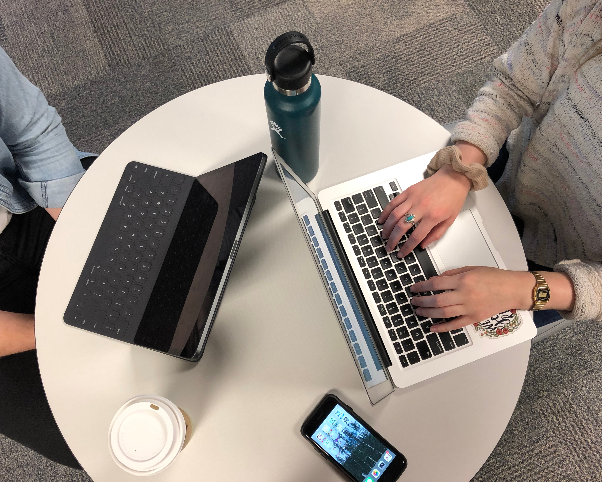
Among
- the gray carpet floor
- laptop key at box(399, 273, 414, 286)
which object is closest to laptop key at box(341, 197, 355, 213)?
laptop key at box(399, 273, 414, 286)

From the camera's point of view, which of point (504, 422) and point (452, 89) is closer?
point (504, 422)

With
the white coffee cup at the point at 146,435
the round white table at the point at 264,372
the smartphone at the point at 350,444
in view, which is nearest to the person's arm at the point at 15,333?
the round white table at the point at 264,372

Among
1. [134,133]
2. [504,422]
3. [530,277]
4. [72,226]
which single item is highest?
[134,133]

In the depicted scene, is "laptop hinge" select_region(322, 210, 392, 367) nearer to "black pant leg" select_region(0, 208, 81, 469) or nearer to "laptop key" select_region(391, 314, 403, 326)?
"laptop key" select_region(391, 314, 403, 326)

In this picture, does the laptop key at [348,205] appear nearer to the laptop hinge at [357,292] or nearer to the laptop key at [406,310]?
the laptop hinge at [357,292]

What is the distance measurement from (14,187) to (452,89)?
1313mm

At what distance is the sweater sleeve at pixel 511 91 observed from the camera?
0.67 m

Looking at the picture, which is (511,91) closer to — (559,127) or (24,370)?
(559,127)

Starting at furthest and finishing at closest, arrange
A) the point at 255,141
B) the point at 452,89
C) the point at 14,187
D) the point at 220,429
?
the point at 452,89 < the point at 14,187 < the point at 255,141 < the point at 220,429

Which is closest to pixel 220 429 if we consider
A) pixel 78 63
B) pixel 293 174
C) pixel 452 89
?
pixel 293 174

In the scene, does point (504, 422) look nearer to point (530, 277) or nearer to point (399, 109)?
point (530, 277)

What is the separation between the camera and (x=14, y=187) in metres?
0.88

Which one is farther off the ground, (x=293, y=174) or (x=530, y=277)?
(x=293, y=174)

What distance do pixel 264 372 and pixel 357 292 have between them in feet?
0.64
